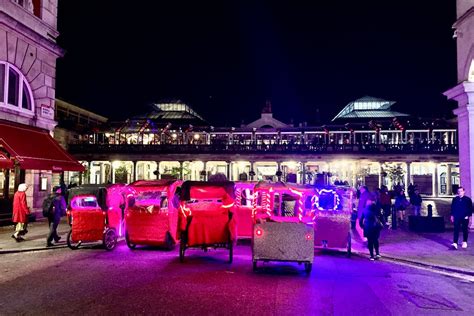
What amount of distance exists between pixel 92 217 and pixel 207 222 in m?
3.89

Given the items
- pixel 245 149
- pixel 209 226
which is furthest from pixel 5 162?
pixel 245 149

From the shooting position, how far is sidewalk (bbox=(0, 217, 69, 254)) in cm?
1125

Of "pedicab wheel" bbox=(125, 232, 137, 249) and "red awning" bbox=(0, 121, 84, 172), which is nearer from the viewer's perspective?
"pedicab wheel" bbox=(125, 232, 137, 249)

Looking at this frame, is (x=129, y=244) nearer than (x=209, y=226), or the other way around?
(x=209, y=226)

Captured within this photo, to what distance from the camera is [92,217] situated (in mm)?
11156

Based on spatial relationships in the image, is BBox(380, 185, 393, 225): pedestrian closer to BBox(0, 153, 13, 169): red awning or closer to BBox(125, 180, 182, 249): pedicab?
BBox(125, 180, 182, 249): pedicab

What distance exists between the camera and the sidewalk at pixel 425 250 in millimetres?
9622

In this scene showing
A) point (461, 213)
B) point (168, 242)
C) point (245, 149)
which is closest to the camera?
point (168, 242)

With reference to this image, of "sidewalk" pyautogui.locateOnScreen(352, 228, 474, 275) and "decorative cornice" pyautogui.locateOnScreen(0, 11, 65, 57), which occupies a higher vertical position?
"decorative cornice" pyautogui.locateOnScreen(0, 11, 65, 57)

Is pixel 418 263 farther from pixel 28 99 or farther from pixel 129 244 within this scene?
pixel 28 99

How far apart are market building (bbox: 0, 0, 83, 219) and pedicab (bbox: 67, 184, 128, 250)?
414 cm

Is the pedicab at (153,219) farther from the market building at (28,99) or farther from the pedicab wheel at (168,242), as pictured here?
the market building at (28,99)

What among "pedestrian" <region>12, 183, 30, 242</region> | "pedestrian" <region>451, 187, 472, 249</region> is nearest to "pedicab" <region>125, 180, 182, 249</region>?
"pedestrian" <region>12, 183, 30, 242</region>

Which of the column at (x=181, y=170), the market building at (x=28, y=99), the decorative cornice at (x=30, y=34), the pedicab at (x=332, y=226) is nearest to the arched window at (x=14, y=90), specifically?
the market building at (x=28, y=99)
